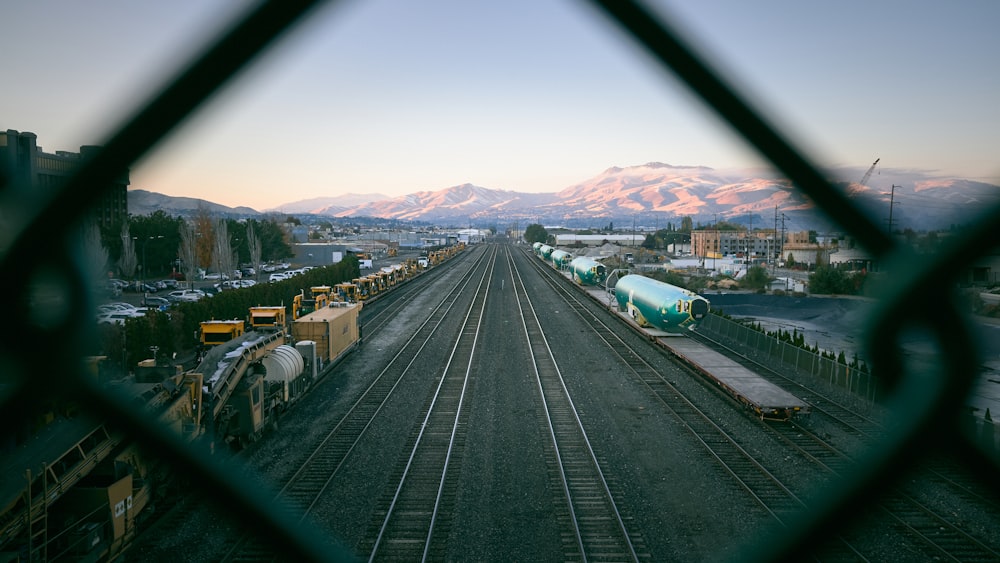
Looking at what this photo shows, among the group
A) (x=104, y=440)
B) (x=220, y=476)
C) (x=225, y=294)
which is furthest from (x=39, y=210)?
(x=225, y=294)

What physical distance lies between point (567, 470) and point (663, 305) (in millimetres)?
10740

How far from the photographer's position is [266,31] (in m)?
1.07

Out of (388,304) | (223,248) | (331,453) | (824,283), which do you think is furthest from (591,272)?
(331,453)

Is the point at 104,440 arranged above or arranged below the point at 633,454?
above

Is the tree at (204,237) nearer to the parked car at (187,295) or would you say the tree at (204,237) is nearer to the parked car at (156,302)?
the parked car at (187,295)

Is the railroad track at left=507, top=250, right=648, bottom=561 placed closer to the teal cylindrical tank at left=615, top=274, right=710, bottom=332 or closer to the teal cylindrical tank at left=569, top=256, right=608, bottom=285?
the teal cylindrical tank at left=615, top=274, right=710, bottom=332

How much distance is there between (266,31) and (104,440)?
7587mm

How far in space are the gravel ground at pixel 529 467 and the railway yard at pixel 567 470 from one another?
0.10ft

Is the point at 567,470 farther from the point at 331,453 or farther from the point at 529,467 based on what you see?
the point at 331,453

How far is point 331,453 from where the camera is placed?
10609 millimetres

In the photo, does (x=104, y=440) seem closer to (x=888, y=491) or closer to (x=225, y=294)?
(x=888, y=491)

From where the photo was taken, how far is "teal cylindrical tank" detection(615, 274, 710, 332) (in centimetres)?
1864

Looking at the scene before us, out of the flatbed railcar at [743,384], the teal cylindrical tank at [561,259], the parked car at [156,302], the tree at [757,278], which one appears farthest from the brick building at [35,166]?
the teal cylindrical tank at [561,259]

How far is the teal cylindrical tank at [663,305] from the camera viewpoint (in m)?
18.6
